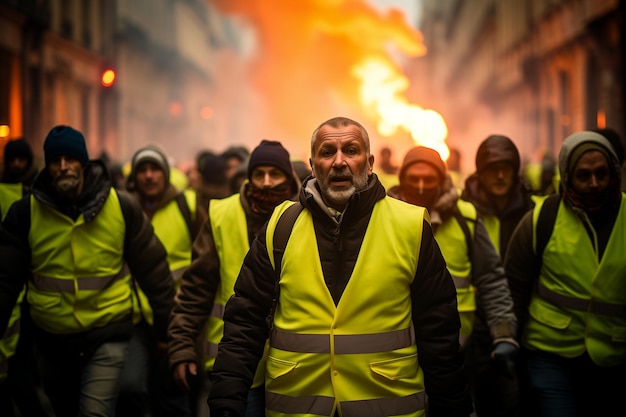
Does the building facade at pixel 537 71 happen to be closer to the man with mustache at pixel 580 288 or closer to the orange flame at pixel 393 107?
the orange flame at pixel 393 107

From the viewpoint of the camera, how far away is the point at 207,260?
14.7 feet

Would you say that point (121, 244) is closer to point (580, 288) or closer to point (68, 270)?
point (68, 270)

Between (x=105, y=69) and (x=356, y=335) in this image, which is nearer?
(x=356, y=335)

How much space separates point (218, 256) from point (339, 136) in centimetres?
145

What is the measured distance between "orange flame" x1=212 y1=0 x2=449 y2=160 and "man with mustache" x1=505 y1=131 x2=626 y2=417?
8.10 metres

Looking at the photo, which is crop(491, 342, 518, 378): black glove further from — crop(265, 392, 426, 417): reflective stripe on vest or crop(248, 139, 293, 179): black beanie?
crop(248, 139, 293, 179): black beanie

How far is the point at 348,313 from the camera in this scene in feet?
10.4

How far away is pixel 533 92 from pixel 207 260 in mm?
27195

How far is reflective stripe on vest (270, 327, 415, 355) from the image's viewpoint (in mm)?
3178

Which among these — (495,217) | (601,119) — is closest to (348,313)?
(495,217)

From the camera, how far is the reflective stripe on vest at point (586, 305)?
13.4 feet

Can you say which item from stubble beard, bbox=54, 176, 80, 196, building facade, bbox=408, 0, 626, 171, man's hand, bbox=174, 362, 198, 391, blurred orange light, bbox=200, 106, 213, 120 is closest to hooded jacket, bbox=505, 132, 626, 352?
man's hand, bbox=174, 362, 198, 391

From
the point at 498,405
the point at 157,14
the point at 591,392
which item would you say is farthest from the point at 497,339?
the point at 157,14

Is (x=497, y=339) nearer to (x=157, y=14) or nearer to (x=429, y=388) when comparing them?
(x=429, y=388)
